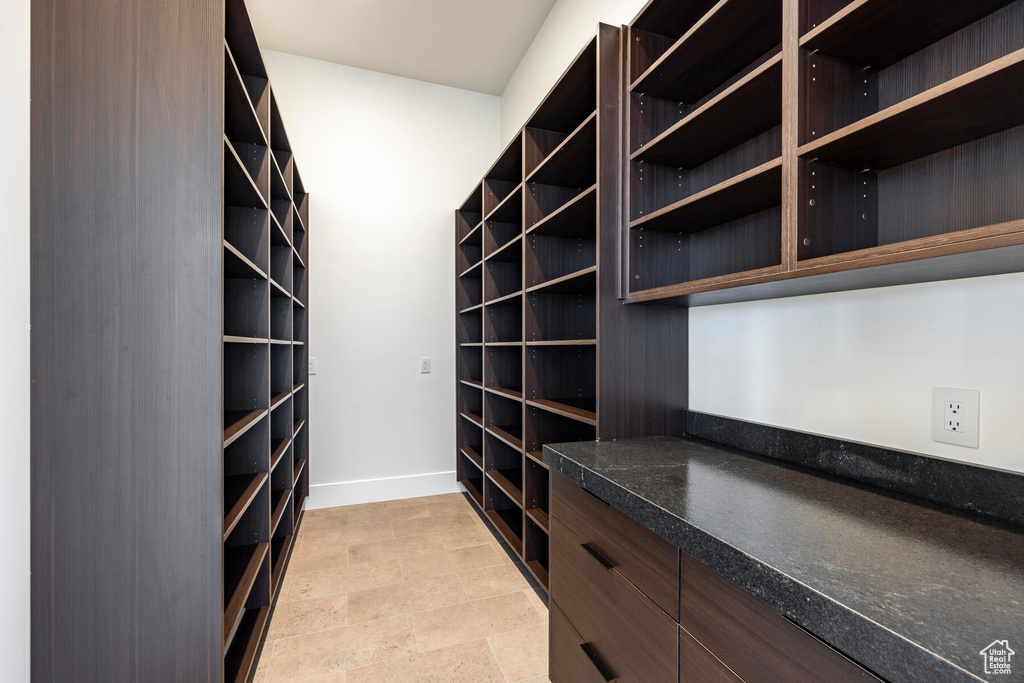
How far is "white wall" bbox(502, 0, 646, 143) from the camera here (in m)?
2.17

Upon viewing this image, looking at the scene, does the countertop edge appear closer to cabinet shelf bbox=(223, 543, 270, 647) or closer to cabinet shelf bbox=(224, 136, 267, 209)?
cabinet shelf bbox=(223, 543, 270, 647)

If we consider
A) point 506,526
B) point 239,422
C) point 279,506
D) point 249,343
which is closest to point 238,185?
point 249,343

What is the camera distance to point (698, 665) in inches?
31.4

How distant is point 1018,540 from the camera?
0.77 m

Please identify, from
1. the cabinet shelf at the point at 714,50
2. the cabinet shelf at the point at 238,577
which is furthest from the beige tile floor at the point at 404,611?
the cabinet shelf at the point at 714,50

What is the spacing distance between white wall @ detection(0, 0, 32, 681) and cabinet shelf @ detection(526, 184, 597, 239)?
1.57m

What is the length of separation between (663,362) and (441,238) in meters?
2.40

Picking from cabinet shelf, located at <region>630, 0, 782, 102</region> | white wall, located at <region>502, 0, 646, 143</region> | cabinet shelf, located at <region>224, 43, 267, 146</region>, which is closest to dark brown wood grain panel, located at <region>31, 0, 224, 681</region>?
cabinet shelf, located at <region>224, 43, 267, 146</region>

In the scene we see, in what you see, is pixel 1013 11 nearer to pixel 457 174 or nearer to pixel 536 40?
pixel 536 40

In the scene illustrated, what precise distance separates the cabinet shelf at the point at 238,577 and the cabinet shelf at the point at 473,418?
151cm

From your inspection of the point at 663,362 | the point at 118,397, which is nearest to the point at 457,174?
the point at 663,362

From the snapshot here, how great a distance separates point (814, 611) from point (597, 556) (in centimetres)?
61

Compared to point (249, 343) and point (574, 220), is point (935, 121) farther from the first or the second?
point (249, 343)

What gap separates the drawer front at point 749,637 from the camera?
60 cm
